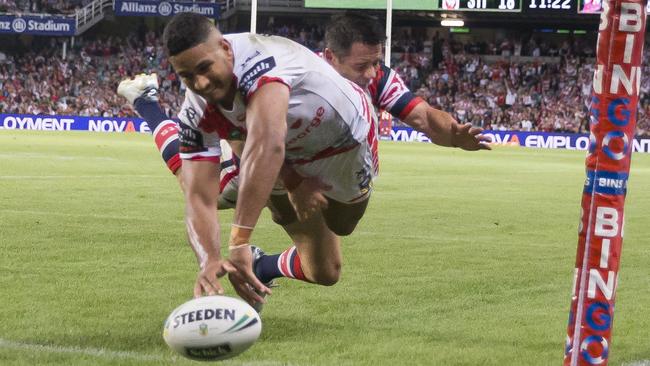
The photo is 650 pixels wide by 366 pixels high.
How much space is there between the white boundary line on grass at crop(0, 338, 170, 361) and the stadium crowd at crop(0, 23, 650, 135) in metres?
39.3

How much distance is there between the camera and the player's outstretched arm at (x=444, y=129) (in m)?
6.77

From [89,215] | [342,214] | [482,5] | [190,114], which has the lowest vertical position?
[482,5]

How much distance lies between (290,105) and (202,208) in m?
0.63

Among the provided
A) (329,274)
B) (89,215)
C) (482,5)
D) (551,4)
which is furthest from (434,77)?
(329,274)

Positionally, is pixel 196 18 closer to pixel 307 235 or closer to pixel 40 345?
Result: pixel 40 345

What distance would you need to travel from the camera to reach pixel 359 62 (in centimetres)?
684

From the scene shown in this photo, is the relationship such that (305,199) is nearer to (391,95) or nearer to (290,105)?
(290,105)

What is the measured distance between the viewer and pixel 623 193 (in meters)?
4.50

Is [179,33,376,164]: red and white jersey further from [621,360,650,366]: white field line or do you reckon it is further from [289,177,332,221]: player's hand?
[621,360,650,366]: white field line

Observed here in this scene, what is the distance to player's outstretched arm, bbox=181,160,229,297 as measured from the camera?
5.23 meters

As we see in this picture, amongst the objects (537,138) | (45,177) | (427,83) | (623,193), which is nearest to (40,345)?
(623,193)

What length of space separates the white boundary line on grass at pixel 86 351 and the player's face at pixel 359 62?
82.7 inches

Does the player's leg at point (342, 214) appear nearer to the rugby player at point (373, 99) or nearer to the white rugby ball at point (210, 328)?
the rugby player at point (373, 99)

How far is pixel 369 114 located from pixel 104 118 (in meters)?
41.2
